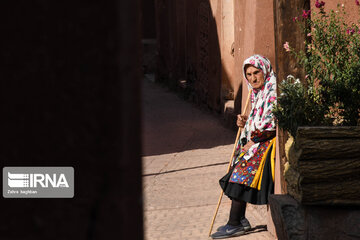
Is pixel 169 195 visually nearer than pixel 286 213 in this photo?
No

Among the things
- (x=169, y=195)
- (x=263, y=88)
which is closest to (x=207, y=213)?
(x=169, y=195)

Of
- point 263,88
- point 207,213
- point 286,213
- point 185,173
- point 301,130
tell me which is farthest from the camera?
point 185,173

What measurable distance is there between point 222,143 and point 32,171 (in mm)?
9691

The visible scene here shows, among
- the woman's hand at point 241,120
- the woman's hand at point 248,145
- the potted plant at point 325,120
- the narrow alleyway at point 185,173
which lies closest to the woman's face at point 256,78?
the woman's hand at point 241,120

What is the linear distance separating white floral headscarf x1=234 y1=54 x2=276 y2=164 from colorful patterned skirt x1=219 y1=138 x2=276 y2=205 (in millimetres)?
66

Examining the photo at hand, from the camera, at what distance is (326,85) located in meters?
4.24

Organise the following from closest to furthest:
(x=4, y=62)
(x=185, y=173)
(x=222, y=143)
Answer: (x=4, y=62)
(x=185, y=173)
(x=222, y=143)

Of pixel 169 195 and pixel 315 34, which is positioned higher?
pixel 315 34

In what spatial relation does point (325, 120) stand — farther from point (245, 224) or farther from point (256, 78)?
point (245, 224)

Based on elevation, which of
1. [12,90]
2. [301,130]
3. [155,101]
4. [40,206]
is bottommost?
[155,101]

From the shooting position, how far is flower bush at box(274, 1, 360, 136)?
415cm

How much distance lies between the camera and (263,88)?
548cm

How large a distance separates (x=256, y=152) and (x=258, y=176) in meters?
0.21

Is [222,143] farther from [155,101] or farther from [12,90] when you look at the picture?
[12,90]
